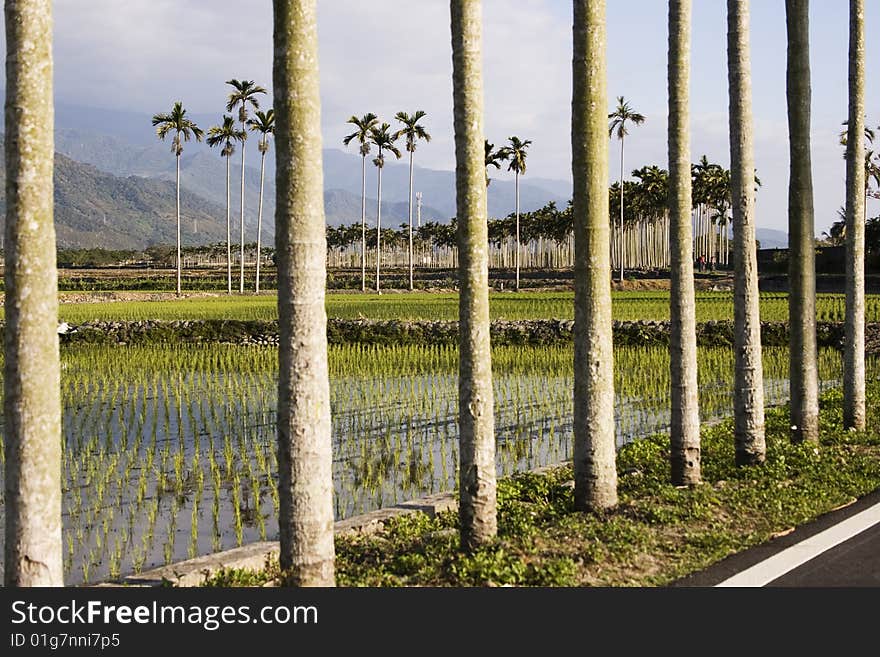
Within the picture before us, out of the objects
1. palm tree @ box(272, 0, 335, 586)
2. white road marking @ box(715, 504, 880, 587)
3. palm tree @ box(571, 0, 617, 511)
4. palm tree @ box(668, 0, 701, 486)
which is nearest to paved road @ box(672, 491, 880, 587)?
white road marking @ box(715, 504, 880, 587)

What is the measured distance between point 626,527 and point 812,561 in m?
1.38

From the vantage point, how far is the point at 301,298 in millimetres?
5418

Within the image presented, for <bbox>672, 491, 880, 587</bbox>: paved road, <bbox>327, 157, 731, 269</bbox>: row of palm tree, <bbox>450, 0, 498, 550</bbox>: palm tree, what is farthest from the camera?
<bbox>327, 157, 731, 269</bbox>: row of palm tree

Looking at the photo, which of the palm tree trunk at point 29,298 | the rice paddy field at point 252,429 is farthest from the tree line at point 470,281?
the rice paddy field at point 252,429

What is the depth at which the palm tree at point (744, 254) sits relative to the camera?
30.7ft

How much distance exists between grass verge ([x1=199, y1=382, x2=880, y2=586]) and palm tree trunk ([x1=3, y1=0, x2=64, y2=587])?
166 centimetres

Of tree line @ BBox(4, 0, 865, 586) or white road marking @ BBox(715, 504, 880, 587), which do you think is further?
white road marking @ BBox(715, 504, 880, 587)

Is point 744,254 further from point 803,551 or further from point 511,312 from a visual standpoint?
point 511,312

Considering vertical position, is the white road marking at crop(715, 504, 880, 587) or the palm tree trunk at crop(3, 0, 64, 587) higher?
the palm tree trunk at crop(3, 0, 64, 587)

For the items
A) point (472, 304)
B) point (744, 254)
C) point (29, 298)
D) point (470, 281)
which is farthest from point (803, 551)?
point (29, 298)

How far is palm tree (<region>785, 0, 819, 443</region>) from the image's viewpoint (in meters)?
10.4

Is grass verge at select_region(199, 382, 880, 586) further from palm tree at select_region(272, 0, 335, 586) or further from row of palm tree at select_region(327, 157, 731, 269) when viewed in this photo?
row of palm tree at select_region(327, 157, 731, 269)

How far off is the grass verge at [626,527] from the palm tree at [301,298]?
42cm

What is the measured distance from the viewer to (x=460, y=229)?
22.7ft
